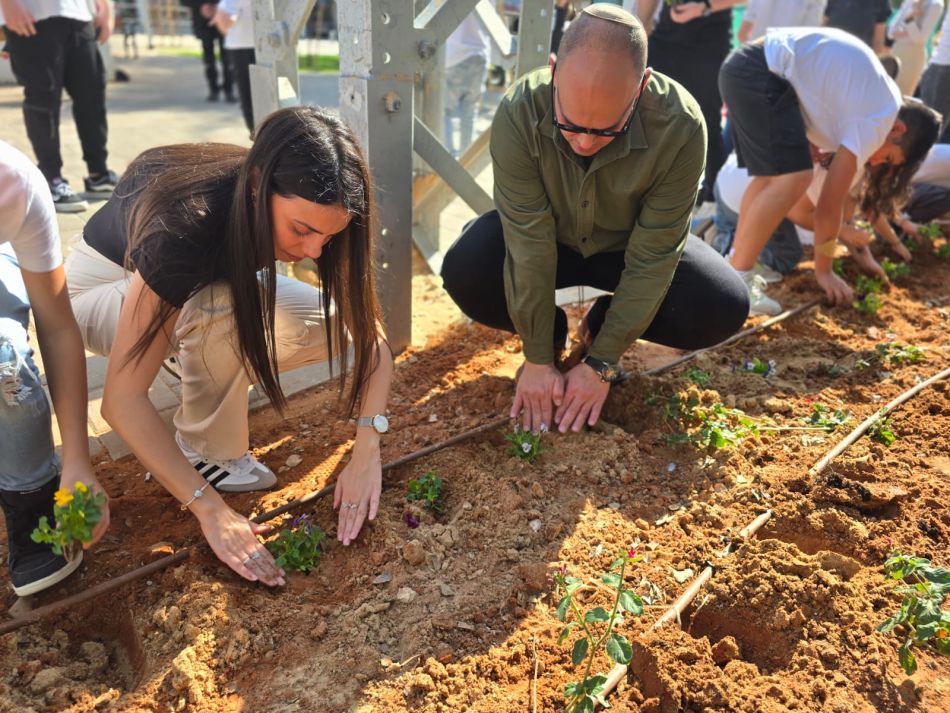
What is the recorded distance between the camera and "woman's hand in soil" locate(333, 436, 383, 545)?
2.29 meters

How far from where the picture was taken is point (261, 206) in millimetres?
1919

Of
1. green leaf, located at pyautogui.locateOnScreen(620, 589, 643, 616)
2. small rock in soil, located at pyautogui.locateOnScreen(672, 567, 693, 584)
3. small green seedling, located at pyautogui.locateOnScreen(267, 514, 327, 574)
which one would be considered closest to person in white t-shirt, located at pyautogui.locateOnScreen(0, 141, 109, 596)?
small green seedling, located at pyautogui.locateOnScreen(267, 514, 327, 574)

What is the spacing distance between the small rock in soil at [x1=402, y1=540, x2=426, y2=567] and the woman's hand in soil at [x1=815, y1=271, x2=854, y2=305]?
2.89 m

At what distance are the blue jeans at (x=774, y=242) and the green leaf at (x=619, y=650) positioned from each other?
332 cm

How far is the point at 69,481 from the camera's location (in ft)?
6.40

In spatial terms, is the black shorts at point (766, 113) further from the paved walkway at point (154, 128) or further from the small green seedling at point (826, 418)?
the paved walkway at point (154, 128)

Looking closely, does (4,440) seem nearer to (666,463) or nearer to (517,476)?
(517,476)

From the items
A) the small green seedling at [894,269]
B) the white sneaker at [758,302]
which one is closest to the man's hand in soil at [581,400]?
the white sneaker at [758,302]

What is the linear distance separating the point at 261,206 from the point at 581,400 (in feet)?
4.31

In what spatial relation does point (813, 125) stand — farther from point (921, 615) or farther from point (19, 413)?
point (19, 413)

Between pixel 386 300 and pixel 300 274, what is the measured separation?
1.11 m

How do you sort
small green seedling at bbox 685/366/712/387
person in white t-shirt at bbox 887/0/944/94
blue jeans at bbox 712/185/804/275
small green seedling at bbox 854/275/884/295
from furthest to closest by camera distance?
person in white t-shirt at bbox 887/0/944/94, blue jeans at bbox 712/185/804/275, small green seedling at bbox 854/275/884/295, small green seedling at bbox 685/366/712/387

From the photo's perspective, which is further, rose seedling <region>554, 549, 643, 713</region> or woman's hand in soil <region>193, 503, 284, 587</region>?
woman's hand in soil <region>193, 503, 284, 587</region>

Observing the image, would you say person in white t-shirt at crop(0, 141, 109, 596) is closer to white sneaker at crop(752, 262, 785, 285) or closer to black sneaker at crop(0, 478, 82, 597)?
black sneaker at crop(0, 478, 82, 597)
